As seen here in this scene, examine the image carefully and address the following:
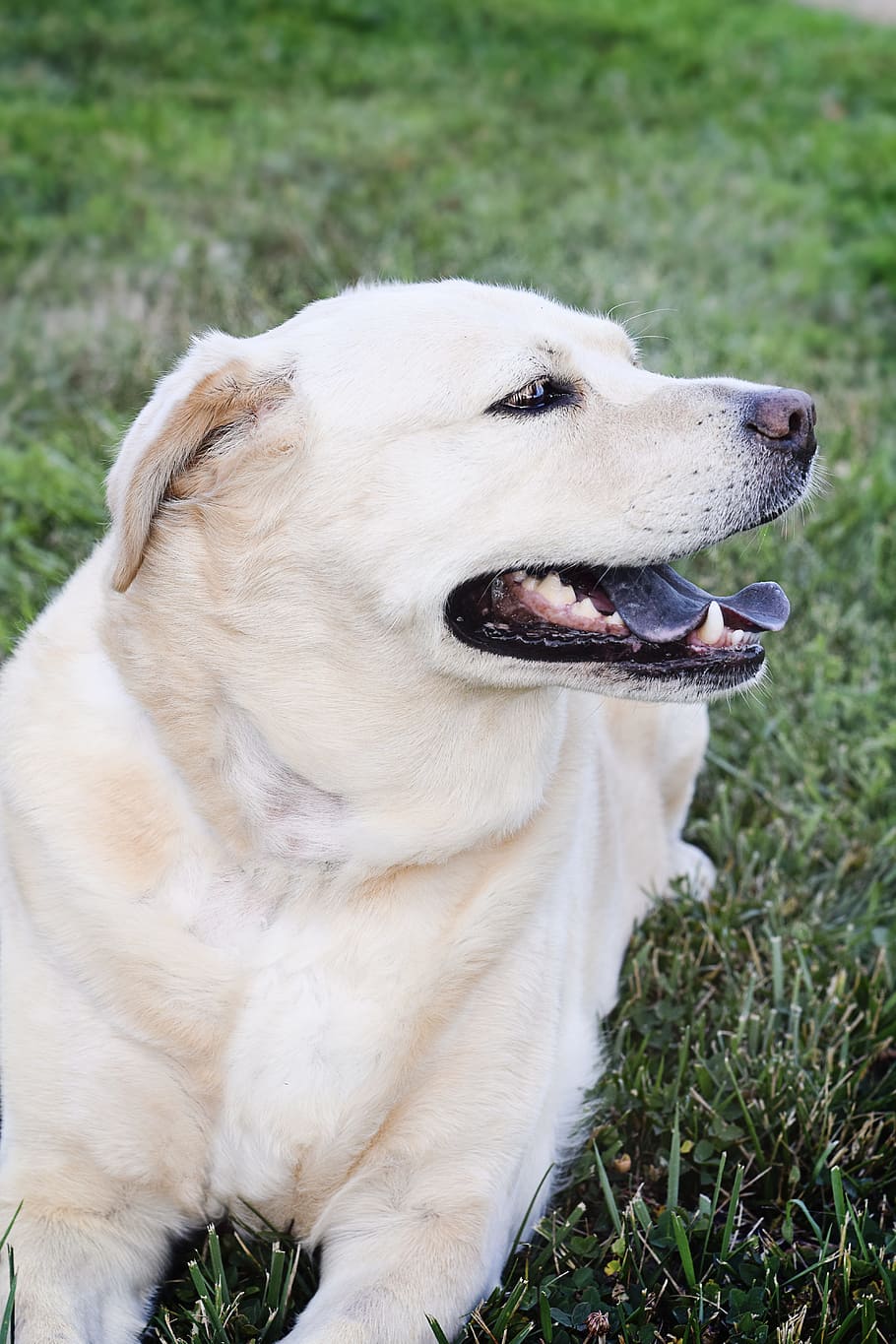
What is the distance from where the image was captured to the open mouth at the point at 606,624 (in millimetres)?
2254

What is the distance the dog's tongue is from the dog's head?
13mm

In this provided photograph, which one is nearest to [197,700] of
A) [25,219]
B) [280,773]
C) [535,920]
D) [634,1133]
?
[280,773]

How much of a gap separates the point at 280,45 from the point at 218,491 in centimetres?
761

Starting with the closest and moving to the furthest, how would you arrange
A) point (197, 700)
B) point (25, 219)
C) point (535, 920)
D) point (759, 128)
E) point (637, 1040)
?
point (197, 700), point (535, 920), point (637, 1040), point (25, 219), point (759, 128)

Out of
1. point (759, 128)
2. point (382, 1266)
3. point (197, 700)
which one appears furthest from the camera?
point (759, 128)

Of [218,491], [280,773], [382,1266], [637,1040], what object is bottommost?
[637,1040]

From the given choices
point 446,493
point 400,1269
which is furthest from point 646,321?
point 400,1269

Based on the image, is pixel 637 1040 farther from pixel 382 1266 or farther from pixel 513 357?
pixel 513 357

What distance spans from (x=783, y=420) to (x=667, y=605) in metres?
0.36

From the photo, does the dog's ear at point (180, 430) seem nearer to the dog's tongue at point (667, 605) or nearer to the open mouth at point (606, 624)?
the open mouth at point (606, 624)

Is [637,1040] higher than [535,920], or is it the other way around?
[535,920]

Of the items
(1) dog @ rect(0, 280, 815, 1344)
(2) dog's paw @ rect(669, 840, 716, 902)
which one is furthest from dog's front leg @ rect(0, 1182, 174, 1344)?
(2) dog's paw @ rect(669, 840, 716, 902)

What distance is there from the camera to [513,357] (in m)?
2.29

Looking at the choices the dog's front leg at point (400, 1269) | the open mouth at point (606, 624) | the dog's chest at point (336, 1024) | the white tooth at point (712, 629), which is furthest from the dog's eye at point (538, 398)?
the dog's front leg at point (400, 1269)
